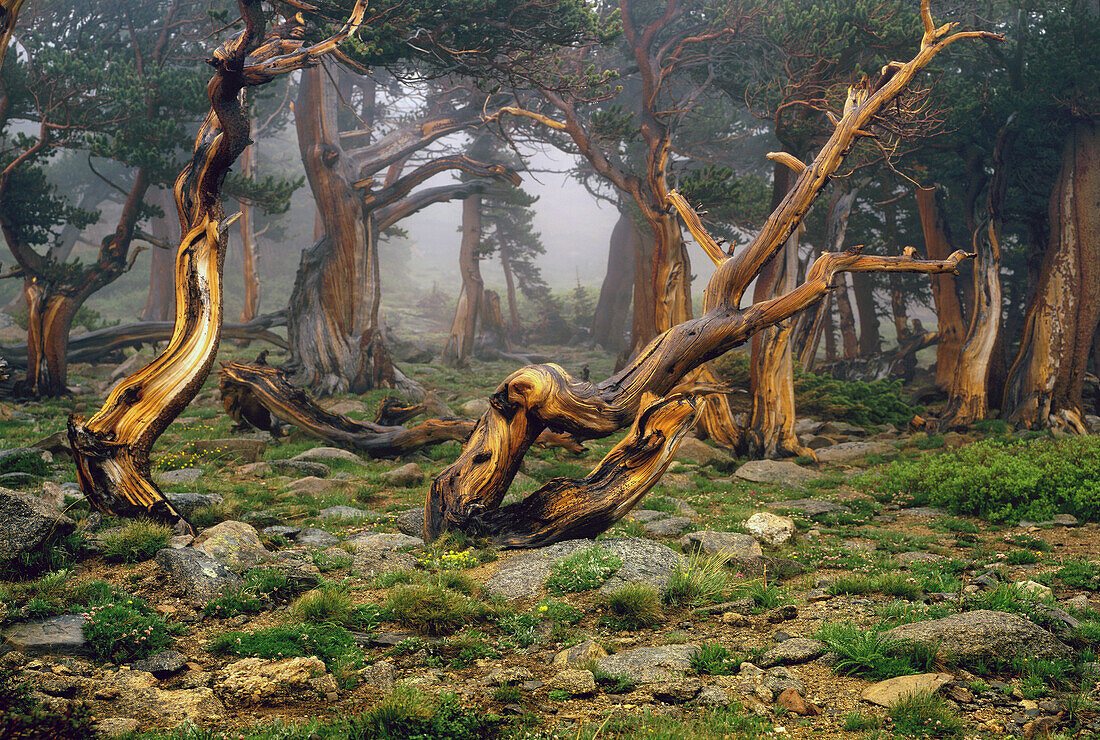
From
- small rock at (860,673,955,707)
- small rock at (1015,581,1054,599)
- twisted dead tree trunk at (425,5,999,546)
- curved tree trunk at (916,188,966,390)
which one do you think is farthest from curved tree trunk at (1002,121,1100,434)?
small rock at (860,673,955,707)

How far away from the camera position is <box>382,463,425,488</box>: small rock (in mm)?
10938

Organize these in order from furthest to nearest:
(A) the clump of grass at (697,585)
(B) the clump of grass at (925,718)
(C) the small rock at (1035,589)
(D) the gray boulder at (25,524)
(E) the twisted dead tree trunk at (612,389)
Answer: (E) the twisted dead tree trunk at (612,389) → (A) the clump of grass at (697,585) → (D) the gray boulder at (25,524) → (C) the small rock at (1035,589) → (B) the clump of grass at (925,718)

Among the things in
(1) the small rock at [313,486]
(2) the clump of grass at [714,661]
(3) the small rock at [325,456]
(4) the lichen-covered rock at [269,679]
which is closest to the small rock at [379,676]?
(4) the lichen-covered rock at [269,679]

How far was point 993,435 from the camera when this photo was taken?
14.2 meters

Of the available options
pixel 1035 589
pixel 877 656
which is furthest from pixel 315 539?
pixel 1035 589

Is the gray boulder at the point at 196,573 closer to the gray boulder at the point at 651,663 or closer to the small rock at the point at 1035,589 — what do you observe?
the gray boulder at the point at 651,663

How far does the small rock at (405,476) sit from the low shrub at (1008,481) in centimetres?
726

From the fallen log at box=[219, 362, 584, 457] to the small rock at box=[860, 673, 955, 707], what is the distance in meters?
8.98

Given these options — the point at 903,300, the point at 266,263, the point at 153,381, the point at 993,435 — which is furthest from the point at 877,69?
the point at 266,263

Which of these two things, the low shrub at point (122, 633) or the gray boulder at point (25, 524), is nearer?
the low shrub at point (122, 633)

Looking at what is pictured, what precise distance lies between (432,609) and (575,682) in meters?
1.49

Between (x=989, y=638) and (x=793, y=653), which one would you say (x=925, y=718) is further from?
(x=989, y=638)

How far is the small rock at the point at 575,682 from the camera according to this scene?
439 cm

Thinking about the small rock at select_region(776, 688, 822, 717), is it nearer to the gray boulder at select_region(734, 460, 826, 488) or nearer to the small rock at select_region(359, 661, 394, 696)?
the small rock at select_region(359, 661, 394, 696)
